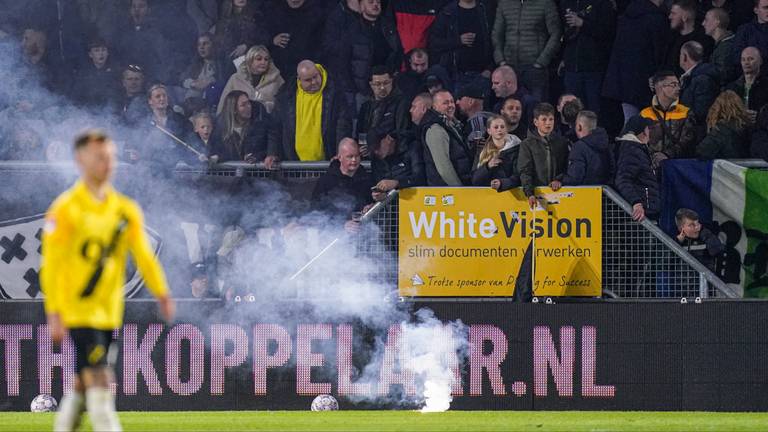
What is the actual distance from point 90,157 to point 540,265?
6626 mm

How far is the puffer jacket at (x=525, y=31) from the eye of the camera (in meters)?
17.6

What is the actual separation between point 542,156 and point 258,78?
4.41 metres

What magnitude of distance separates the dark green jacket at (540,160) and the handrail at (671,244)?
0.68 meters

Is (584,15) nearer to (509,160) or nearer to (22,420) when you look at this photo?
(509,160)

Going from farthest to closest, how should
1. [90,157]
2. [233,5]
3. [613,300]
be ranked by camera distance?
[233,5], [613,300], [90,157]

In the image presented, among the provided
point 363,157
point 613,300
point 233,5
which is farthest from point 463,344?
point 233,5

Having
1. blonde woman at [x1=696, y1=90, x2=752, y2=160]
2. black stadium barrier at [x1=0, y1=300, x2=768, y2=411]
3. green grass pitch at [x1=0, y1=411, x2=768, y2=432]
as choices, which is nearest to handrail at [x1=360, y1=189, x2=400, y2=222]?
black stadium barrier at [x1=0, y1=300, x2=768, y2=411]

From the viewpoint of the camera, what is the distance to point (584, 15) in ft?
58.2

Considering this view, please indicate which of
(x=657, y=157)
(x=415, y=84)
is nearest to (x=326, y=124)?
(x=415, y=84)

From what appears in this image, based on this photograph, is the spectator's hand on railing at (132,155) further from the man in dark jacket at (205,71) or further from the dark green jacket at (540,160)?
the dark green jacket at (540,160)

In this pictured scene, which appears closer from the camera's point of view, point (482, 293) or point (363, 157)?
point (482, 293)

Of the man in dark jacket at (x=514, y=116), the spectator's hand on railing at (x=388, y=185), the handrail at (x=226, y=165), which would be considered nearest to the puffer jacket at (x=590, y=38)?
the man in dark jacket at (x=514, y=116)

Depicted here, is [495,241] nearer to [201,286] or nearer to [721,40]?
[201,286]

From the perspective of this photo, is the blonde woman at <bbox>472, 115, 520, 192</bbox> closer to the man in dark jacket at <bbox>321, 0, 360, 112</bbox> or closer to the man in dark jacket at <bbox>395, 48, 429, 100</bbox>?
the man in dark jacket at <bbox>395, 48, 429, 100</bbox>
